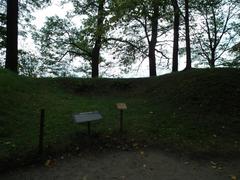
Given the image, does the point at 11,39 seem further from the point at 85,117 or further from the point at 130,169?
the point at 130,169

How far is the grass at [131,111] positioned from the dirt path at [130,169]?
550 millimetres

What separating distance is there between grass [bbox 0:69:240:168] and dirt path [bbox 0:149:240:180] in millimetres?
550

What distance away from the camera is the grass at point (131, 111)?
796cm

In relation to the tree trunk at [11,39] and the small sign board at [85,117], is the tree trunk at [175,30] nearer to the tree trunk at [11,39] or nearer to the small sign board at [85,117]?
the tree trunk at [11,39]

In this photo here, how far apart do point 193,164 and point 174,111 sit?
365 cm

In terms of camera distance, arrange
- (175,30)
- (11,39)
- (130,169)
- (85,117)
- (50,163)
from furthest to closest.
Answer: (175,30) < (11,39) < (85,117) < (50,163) < (130,169)

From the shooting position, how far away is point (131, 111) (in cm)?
1084

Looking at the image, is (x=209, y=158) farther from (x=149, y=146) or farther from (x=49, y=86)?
(x=49, y=86)

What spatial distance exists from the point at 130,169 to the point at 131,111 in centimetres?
427

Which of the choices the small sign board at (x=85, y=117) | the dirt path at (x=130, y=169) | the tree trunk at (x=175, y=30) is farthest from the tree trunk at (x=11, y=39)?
the dirt path at (x=130, y=169)

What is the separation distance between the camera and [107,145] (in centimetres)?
793

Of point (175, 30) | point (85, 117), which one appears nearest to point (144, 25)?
point (175, 30)

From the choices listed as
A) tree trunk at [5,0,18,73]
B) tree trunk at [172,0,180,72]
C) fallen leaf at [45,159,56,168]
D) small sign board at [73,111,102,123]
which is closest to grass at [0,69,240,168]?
fallen leaf at [45,159,56,168]

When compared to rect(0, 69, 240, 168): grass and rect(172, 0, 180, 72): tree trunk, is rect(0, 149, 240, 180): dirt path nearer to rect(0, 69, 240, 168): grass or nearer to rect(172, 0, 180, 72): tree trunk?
rect(0, 69, 240, 168): grass
